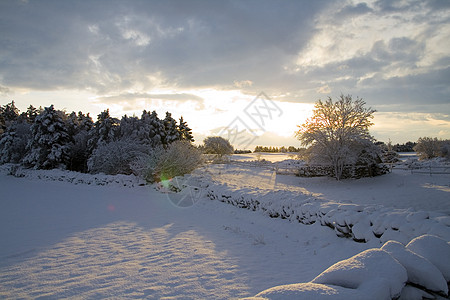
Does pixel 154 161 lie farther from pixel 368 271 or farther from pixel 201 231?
pixel 368 271

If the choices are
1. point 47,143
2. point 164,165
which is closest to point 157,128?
point 47,143

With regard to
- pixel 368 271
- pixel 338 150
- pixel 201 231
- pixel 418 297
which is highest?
pixel 338 150

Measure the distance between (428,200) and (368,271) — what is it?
11173 millimetres

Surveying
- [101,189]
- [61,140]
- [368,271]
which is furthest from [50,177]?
[368,271]

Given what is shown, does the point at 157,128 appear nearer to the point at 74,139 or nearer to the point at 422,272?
the point at 74,139

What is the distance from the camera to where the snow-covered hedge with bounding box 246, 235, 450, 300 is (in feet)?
6.59

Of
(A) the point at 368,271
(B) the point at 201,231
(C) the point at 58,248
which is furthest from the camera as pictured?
(B) the point at 201,231

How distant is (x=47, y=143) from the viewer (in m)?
27.7

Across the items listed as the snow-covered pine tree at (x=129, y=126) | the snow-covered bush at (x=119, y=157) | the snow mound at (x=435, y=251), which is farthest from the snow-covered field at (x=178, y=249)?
the snow-covered pine tree at (x=129, y=126)

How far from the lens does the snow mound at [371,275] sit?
7.13ft

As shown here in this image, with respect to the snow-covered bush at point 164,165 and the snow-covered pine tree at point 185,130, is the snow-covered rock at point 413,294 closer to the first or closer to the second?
the snow-covered bush at point 164,165

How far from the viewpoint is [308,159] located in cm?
2095

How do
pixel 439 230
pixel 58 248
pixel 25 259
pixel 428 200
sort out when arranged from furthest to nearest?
pixel 428 200 < pixel 58 248 < pixel 25 259 < pixel 439 230

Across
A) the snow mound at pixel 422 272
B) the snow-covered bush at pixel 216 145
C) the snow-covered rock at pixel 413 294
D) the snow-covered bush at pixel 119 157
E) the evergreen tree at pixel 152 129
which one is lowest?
the snow-covered rock at pixel 413 294
